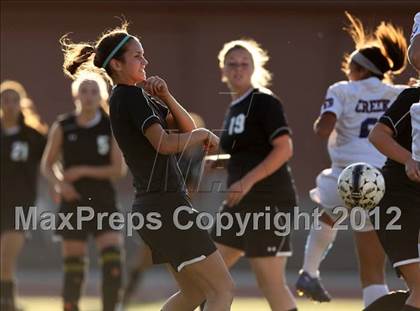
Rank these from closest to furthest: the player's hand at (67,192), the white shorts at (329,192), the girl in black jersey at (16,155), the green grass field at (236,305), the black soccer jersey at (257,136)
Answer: the black soccer jersey at (257,136)
the white shorts at (329,192)
the player's hand at (67,192)
the girl in black jersey at (16,155)
the green grass field at (236,305)

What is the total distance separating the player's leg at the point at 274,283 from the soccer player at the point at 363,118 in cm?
41

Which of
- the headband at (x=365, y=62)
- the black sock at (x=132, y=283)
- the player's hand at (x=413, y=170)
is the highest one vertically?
the headband at (x=365, y=62)

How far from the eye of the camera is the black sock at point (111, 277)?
945 centimetres

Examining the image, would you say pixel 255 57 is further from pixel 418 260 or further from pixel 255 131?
pixel 418 260

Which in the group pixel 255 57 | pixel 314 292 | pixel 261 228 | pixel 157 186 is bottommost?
pixel 314 292

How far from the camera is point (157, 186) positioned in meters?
6.27

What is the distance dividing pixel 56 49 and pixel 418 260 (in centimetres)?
1091

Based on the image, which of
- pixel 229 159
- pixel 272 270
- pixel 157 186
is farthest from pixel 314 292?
pixel 157 186

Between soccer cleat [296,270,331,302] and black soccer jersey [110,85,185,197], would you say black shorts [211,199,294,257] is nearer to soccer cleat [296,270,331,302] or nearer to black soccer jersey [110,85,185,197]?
soccer cleat [296,270,331,302]

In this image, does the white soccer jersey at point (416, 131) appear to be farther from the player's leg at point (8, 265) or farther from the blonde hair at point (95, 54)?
the player's leg at point (8, 265)

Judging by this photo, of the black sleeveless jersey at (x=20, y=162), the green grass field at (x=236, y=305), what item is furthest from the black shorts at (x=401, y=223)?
the green grass field at (x=236, y=305)

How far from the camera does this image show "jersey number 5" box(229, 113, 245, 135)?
803cm

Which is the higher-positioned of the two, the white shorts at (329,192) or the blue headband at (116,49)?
the blue headband at (116,49)

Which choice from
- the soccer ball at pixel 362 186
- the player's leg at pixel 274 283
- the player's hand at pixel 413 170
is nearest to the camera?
the player's hand at pixel 413 170
